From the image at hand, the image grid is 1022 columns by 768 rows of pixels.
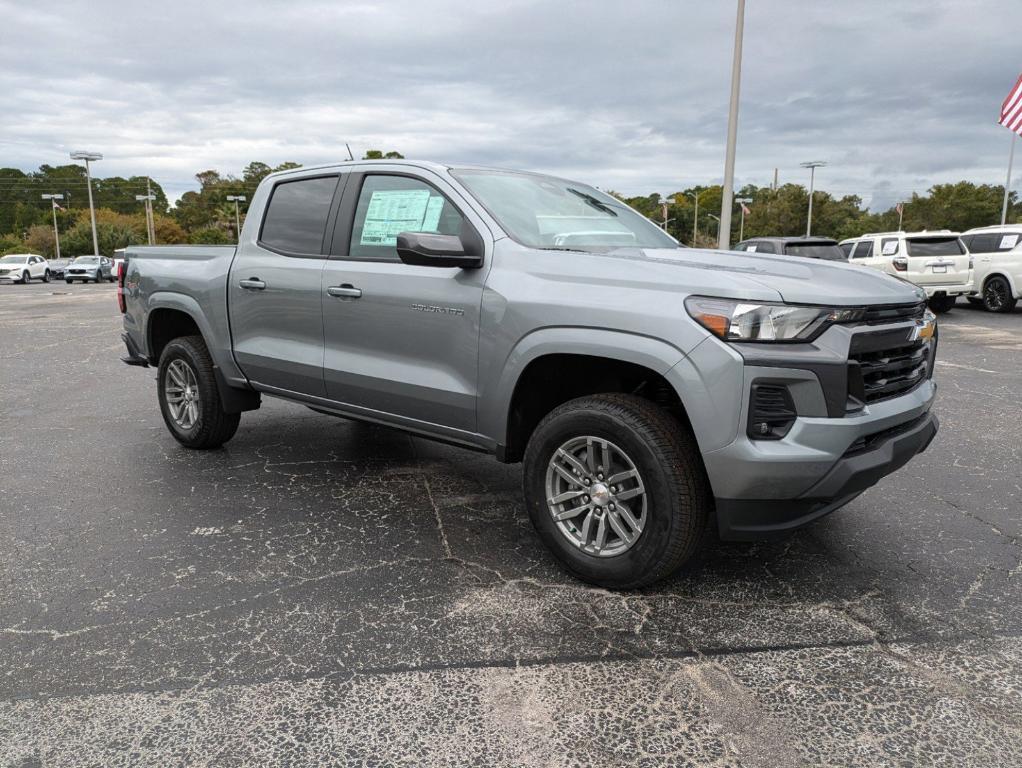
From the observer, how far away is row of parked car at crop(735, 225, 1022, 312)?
15539mm

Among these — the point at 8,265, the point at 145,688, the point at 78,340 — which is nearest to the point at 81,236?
the point at 8,265

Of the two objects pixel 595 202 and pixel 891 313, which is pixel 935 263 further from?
pixel 891 313

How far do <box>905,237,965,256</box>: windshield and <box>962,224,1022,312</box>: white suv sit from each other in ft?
3.44

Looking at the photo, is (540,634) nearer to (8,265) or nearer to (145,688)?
(145,688)

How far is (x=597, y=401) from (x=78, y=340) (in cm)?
1169

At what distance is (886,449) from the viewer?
10.0ft

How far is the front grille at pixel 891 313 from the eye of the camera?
3.02 m

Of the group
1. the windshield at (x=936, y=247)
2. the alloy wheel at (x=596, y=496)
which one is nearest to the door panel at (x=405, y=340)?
the alloy wheel at (x=596, y=496)

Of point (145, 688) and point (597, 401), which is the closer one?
point (145, 688)

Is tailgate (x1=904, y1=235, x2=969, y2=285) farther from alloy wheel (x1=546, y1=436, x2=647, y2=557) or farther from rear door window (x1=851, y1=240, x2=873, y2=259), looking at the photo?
alloy wheel (x1=546, y1=436, x2=647, y2=557)

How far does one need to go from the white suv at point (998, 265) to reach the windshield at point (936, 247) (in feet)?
3.44

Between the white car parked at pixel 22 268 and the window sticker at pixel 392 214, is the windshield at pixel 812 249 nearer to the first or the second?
the window sticker at pixel 392 214

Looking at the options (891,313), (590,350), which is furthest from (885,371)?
(590,350)

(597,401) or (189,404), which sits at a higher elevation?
(597,401)
